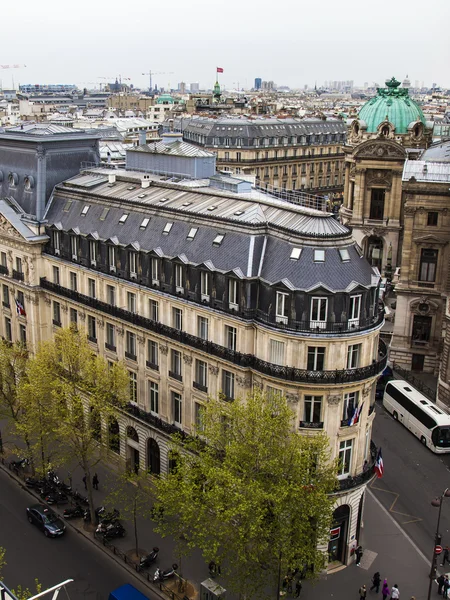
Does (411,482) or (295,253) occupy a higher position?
(295,253)

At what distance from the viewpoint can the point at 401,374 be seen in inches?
3457

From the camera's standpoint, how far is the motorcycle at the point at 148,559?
54.0 meters

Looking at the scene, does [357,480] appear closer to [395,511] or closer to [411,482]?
[395,511]

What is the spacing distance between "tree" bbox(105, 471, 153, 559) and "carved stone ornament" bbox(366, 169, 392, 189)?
68.7 metres

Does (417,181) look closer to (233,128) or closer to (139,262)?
(139,262)

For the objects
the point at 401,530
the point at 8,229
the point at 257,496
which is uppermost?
the point at 8,229

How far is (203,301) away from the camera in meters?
55.7

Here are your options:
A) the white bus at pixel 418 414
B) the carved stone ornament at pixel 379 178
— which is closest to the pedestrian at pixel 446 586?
the white bus at pixel 418 414

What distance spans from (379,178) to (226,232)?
65.7 meters

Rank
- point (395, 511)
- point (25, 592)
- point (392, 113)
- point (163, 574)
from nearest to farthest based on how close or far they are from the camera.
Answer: point (25, 592) < point (163, 574) < point (395, 511) < point (392, 113)

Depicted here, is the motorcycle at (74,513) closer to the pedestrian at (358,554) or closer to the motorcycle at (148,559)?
the motorcycle at (148,559)

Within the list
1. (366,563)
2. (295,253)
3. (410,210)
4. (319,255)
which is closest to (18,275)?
(295,253)

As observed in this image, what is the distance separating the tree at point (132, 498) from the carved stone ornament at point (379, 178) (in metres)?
68.7

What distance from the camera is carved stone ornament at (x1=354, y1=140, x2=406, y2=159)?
11250 centimetres
